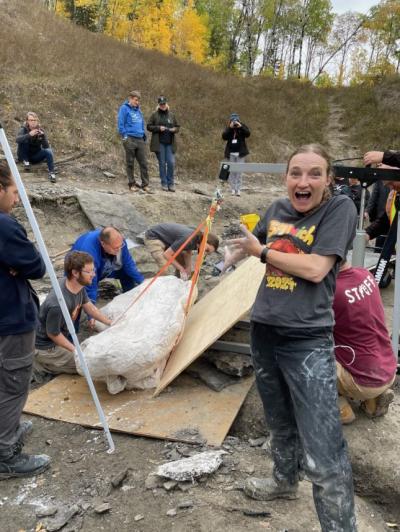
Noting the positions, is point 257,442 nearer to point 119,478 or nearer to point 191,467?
point 191,467

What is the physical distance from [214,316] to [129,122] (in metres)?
6.46

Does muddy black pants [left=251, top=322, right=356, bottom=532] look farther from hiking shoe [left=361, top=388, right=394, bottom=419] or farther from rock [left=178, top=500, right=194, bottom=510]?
hiking shoe [left=361, top=388, right=394, bottom=419]

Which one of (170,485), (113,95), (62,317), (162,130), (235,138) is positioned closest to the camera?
(170,485)

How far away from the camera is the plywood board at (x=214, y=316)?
127 inches

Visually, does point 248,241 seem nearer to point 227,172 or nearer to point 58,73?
point 227,172

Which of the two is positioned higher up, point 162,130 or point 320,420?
point 162,130

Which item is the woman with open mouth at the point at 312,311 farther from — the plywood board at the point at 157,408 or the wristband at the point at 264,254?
the plywood board at the point at 157,408

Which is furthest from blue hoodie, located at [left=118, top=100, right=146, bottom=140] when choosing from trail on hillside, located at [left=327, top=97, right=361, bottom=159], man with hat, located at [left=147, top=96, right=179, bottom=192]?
trail on hillside, located at [left=327, top=97, right=361, bottom=159]

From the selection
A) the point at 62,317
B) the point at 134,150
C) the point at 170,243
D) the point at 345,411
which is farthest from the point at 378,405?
the point at 134,150

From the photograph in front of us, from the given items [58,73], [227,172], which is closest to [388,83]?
[58,73]

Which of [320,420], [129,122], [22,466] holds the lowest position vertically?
[22,466]

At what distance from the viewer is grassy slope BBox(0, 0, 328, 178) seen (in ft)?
39.7

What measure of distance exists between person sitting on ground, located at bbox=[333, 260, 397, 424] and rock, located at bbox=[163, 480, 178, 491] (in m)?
1.12

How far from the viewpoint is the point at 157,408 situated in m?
3.13
